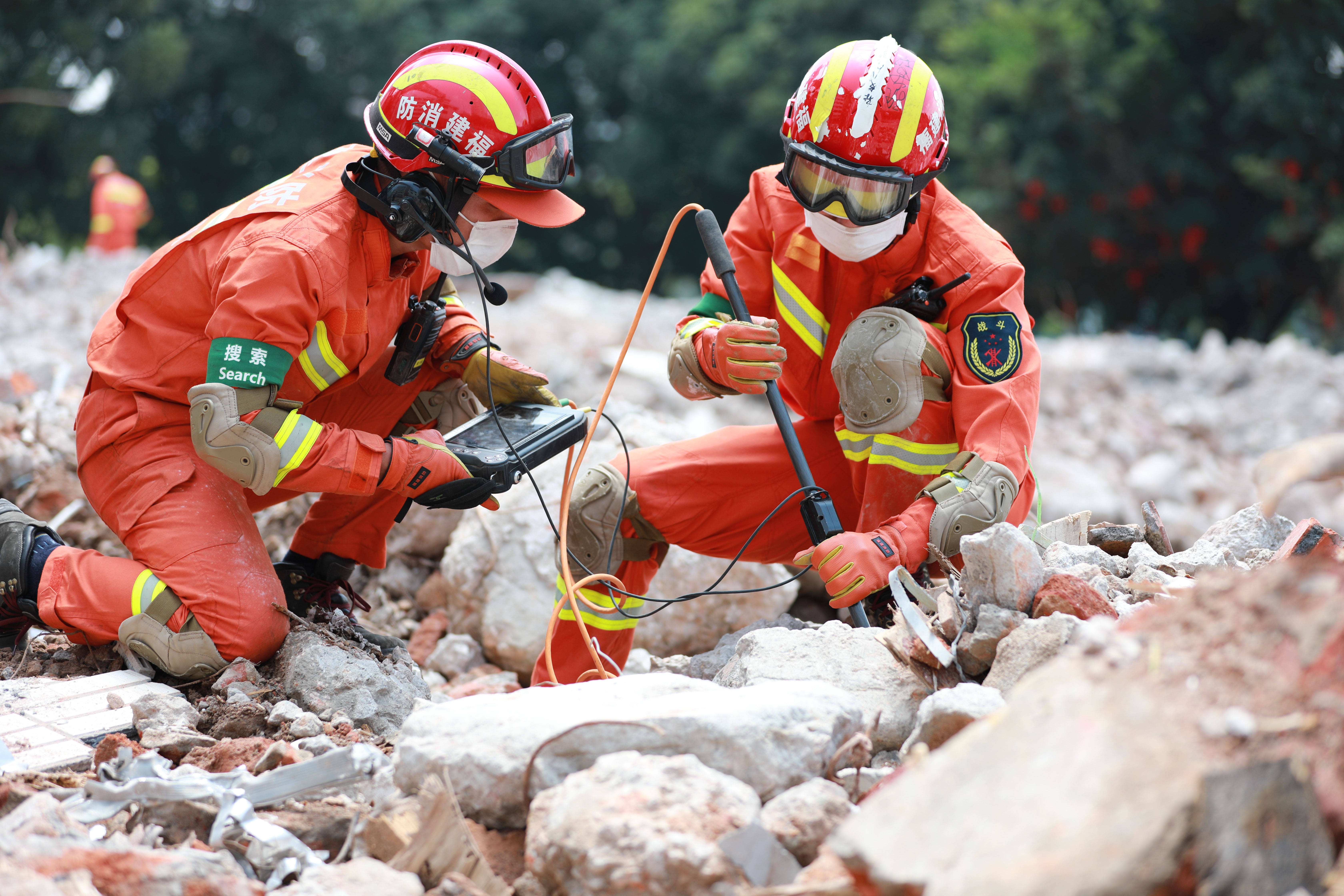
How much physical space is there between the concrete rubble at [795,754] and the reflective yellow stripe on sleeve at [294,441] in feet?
1.61

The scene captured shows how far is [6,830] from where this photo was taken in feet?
6.00

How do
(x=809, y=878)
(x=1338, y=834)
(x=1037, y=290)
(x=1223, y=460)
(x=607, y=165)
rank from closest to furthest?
1. (x=1338, y=834)
2. (x=809, y=878)
3. (x=1223, y=460)
4. (x=1037, y=290)
5. (x=607, y=165)

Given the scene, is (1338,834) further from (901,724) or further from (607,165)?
(607,165)

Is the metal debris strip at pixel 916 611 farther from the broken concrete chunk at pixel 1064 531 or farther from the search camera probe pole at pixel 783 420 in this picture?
the broken concrete chunk at pixel 1064 531

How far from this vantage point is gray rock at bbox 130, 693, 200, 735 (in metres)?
2.57

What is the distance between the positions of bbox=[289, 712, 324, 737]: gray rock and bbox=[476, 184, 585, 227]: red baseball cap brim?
1382 mm

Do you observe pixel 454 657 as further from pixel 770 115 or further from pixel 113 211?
pixel 770 115

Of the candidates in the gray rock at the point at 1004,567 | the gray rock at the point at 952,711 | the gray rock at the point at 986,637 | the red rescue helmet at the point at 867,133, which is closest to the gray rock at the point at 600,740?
the gray rock at the point at 952,711

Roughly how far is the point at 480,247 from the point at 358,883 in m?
1.91

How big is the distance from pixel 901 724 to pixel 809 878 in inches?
29.0

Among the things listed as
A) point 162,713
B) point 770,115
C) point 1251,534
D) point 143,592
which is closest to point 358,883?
point 162,713

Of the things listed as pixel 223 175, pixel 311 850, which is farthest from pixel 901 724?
pixel 223 175

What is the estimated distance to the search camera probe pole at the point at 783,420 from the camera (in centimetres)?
315

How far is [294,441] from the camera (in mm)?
2844
